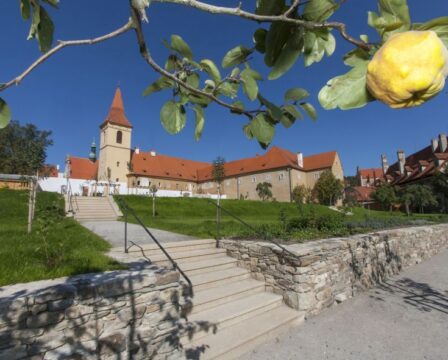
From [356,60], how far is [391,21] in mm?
93

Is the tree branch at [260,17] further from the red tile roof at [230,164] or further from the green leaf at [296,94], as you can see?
the red tile roof at [230,164]

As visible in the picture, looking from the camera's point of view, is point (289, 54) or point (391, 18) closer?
point (391, 18)

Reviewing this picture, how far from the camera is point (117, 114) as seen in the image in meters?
48.9

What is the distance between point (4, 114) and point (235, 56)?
2.31ft

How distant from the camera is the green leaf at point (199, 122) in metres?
1.05

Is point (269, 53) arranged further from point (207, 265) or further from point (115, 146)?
point (115, 146)

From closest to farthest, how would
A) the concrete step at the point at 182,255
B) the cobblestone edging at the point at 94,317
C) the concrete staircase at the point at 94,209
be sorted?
the cobblestone edging at the point at 94,317 → the concrete step at the point at 182,255 → the concrete staircase at the point at 94,209

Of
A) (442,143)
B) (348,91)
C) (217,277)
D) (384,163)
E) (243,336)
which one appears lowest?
(243,336)

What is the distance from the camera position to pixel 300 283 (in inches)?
214

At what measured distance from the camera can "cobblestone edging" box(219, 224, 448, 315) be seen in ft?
18.1

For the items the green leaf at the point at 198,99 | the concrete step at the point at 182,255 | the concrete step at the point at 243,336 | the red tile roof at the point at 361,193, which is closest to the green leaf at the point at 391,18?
the green leaf at the point at 198,99

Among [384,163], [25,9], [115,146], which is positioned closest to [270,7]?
[25,9]

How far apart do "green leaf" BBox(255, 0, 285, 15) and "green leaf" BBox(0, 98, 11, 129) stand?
71cm

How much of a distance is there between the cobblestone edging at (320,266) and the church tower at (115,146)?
4257 cm
